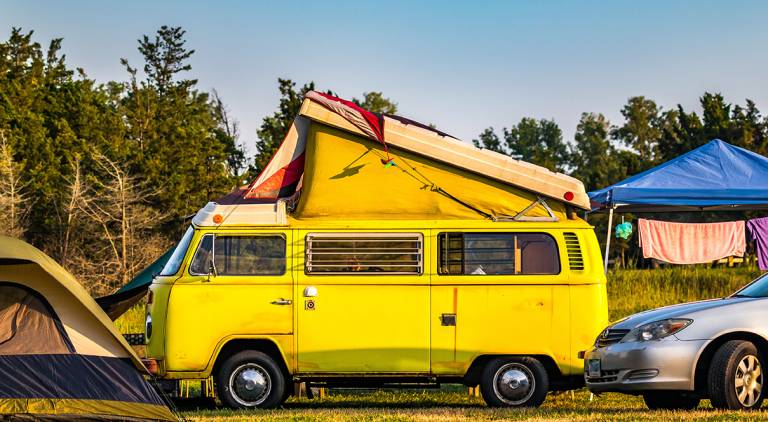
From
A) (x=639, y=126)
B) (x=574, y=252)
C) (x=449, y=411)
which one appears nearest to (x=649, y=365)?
(x=574, y=252)

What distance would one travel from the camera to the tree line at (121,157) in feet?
151

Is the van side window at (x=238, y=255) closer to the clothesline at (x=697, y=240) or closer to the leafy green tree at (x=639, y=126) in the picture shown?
the clothesline at (x=697, y=240)

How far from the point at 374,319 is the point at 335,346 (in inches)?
20.1

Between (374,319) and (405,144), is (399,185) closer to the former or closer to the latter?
(405,144)

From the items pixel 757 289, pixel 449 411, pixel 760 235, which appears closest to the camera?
pixel 757 289

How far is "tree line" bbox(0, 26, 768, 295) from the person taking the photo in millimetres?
46000

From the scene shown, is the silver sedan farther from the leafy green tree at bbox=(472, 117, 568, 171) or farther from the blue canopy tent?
the leafy green tree at bbox=(472, 117, 568, 171)

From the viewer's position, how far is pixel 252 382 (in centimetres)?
1348

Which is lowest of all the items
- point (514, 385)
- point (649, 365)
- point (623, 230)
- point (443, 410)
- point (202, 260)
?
point (443, 410)

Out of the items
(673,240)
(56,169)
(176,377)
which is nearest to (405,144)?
(176,377)

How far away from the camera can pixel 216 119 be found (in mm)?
74562

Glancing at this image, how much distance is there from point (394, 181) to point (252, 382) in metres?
2.67

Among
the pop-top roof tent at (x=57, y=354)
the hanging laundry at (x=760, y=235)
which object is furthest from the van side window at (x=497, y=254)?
the hanging laundry at (x=760, y=235)

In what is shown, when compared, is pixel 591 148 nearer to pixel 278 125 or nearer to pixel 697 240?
pixel 278 125
